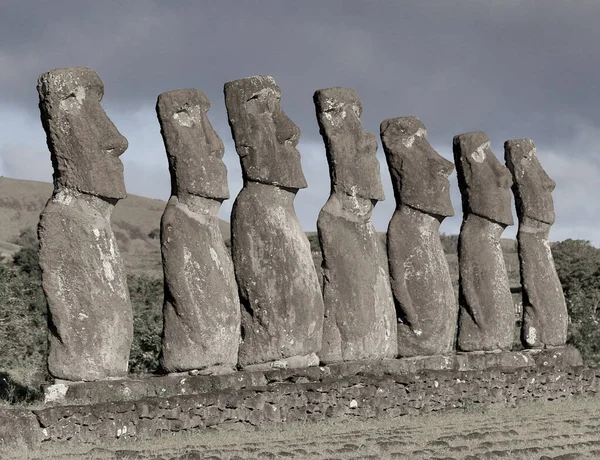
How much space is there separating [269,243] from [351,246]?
1576 mm

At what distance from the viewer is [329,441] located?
1271cm

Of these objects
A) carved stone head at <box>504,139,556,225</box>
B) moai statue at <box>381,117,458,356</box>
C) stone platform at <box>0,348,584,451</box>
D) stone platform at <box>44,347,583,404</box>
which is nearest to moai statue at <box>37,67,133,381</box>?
stone platform at <box>44,347,583,404</box>

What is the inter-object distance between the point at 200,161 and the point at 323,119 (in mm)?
2853

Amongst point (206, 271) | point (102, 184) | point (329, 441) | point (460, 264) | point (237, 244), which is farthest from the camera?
point (460, 264)

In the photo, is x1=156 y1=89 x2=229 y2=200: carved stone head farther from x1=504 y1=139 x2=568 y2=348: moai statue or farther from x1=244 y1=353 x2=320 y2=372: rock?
x1=504 y1=139 x2=568 y2=348: moai statue

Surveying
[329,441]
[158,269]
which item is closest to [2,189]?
[158,269]

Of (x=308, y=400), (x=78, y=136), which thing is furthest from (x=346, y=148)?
(x=78, y=136)

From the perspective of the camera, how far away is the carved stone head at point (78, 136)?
44.2ft

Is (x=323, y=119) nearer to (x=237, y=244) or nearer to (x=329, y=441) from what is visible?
(x=237, y=244)

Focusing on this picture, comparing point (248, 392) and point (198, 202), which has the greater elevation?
point (198, 202)

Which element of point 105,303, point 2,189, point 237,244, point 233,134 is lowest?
point 105,303

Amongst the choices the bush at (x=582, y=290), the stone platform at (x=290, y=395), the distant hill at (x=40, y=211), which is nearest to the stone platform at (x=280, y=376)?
the stone platform at (x=290, y=395)

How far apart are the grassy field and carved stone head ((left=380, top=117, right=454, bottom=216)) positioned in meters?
3.46

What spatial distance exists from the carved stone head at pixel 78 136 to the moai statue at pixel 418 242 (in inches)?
211
